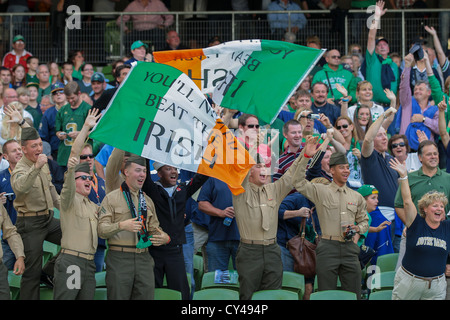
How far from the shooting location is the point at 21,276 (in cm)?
919

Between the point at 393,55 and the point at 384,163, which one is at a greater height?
the point at 393,55

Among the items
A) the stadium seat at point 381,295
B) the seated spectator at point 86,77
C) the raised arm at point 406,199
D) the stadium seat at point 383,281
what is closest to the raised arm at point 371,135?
the raised arm at point 406,199

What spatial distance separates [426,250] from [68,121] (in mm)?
6122

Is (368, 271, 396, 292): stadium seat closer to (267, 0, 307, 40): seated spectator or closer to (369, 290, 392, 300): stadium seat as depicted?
(369, 290, 392, 300): stadium seat

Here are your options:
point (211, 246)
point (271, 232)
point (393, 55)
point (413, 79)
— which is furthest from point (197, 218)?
point (393, 55)

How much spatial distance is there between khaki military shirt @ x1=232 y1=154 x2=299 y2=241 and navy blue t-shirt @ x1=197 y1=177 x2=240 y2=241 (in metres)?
0.48

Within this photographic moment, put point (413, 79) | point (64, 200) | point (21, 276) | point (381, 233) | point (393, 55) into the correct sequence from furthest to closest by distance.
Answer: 1. point (393, 55)
2. point (413, 79)
3. point (381, 233)
4. point (21, 276)
5. point (64, 200)

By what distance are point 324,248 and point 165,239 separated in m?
1.73

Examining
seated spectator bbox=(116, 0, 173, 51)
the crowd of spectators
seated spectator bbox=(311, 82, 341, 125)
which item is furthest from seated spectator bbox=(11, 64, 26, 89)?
seated spectator bbox=(311, 82, 341, 125)

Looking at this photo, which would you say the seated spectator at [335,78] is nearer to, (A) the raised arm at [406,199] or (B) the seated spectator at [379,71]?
(B) the seated spectator at [379,71]

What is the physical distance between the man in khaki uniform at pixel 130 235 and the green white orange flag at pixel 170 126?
569mm

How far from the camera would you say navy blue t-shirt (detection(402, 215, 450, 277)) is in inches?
341

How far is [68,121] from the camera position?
12.6 m
